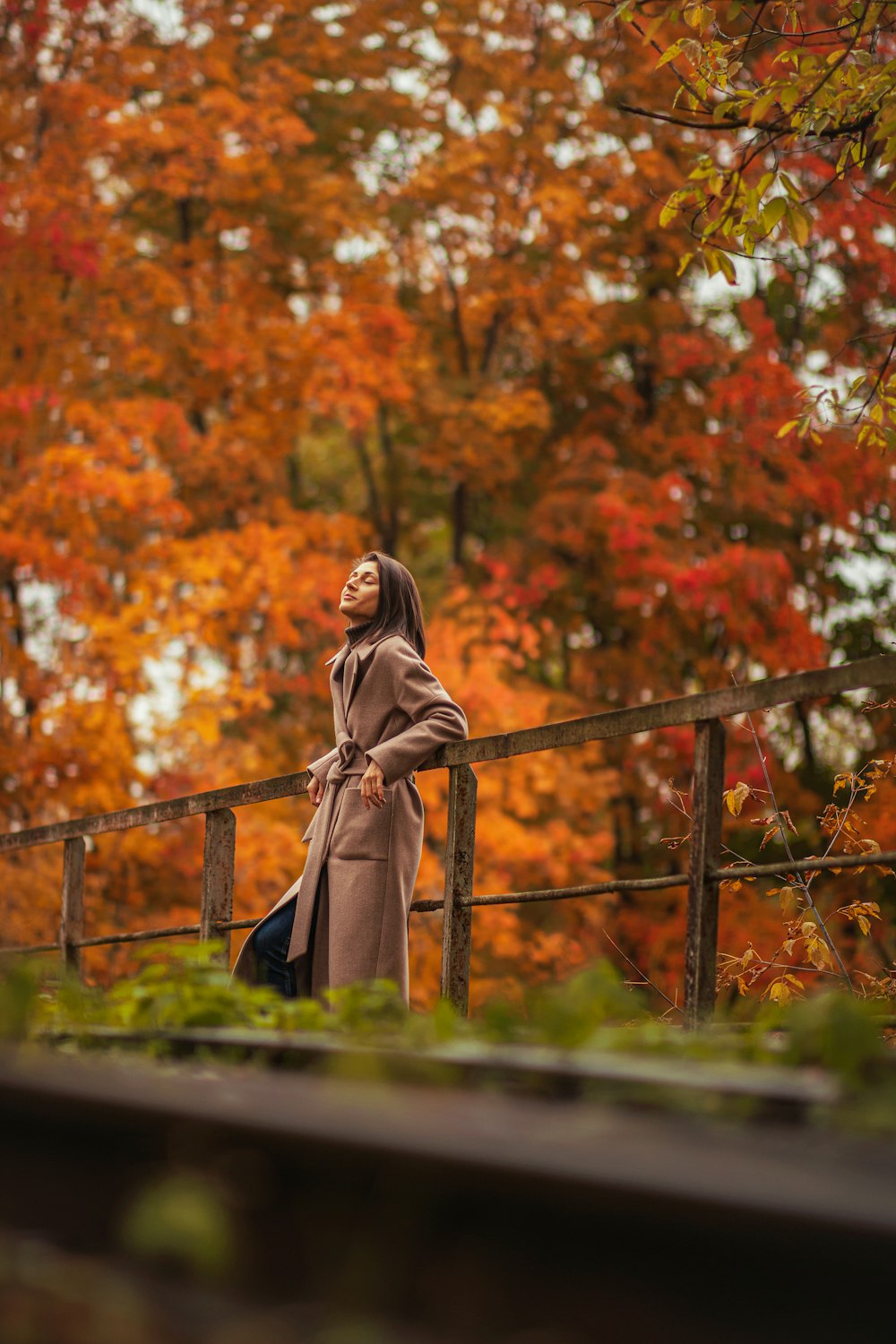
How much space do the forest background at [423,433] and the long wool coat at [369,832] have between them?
6.13 m

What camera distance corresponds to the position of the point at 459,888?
415 centimetres

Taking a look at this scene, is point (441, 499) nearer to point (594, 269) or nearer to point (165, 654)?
point (594, 269)

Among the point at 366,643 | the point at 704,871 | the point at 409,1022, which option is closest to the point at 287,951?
the point at 366,643

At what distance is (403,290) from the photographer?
47.6 feet

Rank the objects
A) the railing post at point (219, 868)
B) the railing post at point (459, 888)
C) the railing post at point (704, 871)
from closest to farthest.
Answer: the railing post at point (704, 871) < the railing post at point (459, 888) < the railing post at point (219, 868)

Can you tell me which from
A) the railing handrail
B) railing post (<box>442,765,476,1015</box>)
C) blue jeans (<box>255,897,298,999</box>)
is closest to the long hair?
the railing handrail

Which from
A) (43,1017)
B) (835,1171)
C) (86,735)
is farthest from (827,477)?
(835,1171)

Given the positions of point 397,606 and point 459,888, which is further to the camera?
point 397,606

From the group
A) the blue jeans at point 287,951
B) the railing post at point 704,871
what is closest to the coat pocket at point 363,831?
the blue jeans at point 287,951

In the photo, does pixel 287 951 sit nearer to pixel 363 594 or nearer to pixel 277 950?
pixel 277 950

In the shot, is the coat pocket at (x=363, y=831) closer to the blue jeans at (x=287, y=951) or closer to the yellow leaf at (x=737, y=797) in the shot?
the blue jeans at (x=287, y=951)

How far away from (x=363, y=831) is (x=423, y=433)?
10.3 metres

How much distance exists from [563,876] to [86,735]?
159 inches

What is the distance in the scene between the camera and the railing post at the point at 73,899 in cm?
636
